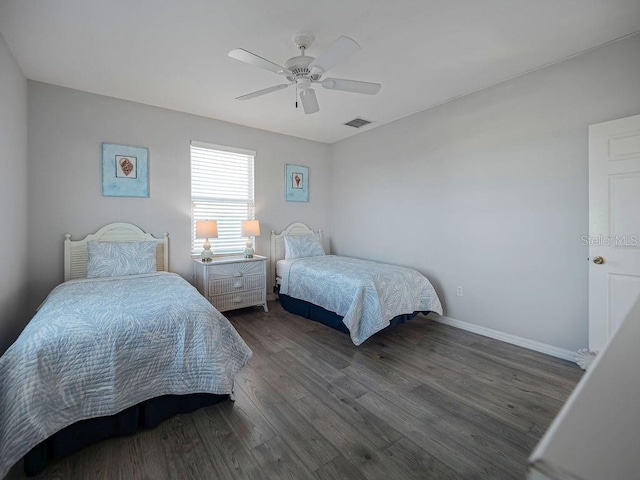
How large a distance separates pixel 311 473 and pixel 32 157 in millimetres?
3844

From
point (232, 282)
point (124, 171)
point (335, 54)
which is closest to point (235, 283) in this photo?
point (232, 282)

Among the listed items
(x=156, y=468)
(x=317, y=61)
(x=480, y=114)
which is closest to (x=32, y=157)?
(x=317, y=61)

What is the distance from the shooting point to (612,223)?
2383 millimetres

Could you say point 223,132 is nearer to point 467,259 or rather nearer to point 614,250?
point 467,259

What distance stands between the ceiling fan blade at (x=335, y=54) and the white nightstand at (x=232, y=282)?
2.52 meters

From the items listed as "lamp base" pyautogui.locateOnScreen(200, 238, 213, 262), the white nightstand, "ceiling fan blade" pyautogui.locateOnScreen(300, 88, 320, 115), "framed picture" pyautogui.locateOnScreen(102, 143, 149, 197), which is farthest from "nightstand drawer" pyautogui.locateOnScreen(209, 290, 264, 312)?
"ceiling fan blade" pyautogui.locateOnScreen(300, 88, 320, 115)

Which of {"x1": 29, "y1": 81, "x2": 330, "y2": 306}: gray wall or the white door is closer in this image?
the white door

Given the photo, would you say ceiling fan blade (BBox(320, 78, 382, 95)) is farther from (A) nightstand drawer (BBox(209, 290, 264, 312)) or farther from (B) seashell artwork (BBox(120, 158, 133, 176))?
(A) nightstand drawer (BBox(209, 290, 264, 312))

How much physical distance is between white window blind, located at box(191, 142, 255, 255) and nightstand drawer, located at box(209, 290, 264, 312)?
0.74 m

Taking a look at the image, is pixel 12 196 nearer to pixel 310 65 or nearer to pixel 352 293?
pixel 310 65

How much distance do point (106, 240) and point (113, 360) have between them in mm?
2197

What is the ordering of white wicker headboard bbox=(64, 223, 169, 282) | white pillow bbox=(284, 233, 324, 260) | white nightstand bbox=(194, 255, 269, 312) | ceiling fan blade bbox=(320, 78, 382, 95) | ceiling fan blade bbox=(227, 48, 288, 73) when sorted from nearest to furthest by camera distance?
ceiling fan blade bbox=(227, 48, 288, 73)
ceiling fan blade bbox=(320, 78, 382, 95)
white wicker headboard bbox=(64, 223, 169, 282)
white nightstand bbox=(194, 255, 269, 312)
white pillow bbox=(284, 233, 324, 260)

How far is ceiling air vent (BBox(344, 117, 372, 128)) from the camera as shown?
4205mm

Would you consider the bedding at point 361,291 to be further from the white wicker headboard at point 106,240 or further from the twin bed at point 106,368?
the white wicker headboard at point 106,240
